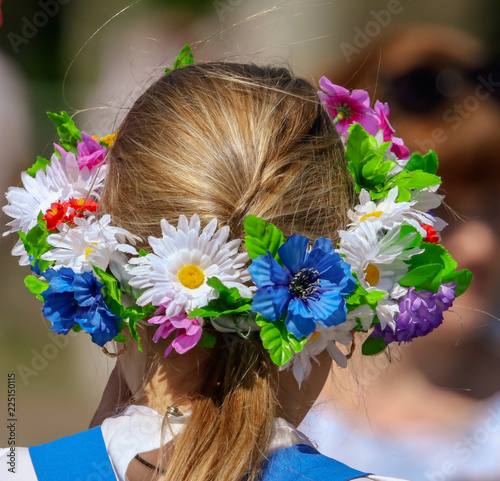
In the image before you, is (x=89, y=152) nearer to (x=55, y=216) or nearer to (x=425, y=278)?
(x=55, y=216)

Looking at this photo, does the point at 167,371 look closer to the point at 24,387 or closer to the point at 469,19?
the point at 469,19

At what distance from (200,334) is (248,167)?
279mm

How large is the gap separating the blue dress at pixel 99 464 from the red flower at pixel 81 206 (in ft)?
1.28

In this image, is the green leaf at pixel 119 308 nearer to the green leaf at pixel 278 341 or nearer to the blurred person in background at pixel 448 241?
the green leaf at pixel 278 341

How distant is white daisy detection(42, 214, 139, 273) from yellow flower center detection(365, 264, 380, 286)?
39 cm

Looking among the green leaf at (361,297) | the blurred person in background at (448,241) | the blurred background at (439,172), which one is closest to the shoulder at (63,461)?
the green leaf at (361,297)

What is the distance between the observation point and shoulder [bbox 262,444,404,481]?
888 mm

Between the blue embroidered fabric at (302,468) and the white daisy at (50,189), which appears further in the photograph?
the white daisy at (50,189)

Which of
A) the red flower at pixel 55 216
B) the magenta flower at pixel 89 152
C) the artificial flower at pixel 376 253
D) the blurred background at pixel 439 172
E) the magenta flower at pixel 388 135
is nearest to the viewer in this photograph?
the artificial flower at pixel 376 253

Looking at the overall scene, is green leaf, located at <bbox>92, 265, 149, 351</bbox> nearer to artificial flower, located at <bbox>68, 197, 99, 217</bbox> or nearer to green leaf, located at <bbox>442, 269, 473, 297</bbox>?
artificial flower, located at <bbox>68, 197, 99, 217</bbox>

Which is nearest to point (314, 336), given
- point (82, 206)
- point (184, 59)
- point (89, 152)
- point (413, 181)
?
point (413, 181)

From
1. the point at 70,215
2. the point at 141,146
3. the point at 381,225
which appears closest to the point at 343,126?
the point at 381,225

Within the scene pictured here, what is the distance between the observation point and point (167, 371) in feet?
3.16

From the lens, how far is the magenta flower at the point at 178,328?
0.88 m
